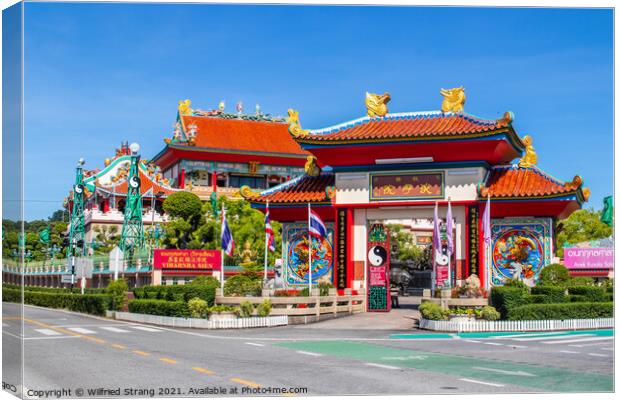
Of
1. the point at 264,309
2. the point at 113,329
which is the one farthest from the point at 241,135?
the point at 113,329

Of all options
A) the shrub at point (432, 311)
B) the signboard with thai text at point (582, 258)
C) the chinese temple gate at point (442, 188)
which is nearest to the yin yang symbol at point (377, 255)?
the chinese temple gate at point (442, 188)

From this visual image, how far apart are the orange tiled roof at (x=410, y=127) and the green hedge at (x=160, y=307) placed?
9376 millimetres

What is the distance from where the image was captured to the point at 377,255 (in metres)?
36.6

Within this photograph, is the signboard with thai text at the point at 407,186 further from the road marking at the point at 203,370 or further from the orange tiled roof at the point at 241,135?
the orange tiled roof at the point at 241,135

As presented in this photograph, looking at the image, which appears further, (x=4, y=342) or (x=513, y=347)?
(x=513, y=347)

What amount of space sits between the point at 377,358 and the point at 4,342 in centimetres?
915

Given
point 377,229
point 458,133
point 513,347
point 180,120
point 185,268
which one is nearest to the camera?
point 513,347

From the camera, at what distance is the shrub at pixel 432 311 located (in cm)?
2953

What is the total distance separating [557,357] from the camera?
20.5 meters

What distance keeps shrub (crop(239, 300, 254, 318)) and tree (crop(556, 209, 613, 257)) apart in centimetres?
3737

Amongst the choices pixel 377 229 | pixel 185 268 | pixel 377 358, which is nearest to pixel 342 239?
pixel 377 229

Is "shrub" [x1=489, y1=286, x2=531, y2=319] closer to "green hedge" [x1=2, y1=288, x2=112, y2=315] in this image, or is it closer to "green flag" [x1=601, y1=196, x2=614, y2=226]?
"green flag" [x1=601, y1=196, x2=614, y2=226]

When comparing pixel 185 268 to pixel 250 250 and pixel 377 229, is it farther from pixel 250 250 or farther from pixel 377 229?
pixel 250 250

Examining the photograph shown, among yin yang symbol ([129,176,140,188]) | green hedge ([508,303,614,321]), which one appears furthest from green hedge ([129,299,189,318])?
yin yang symbol ([129,176,140,188])
